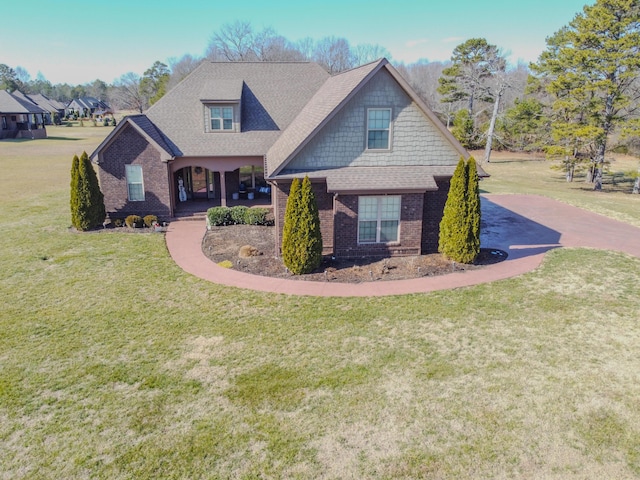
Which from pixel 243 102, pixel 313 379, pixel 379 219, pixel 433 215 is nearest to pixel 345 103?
pixel 379 219

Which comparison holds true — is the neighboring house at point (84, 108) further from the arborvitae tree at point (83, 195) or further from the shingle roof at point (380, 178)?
the shingle roof at point (380, 178)

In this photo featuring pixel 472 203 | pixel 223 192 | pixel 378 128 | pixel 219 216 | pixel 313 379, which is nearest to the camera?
pixel 313 379

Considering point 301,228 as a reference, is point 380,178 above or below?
above

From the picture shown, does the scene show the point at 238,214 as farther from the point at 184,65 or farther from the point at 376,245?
the point at 184,65

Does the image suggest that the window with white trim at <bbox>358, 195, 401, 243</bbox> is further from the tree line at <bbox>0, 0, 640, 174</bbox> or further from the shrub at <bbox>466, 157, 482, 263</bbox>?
the tree line at <bbox>0, 0, 640, 174</bbox>

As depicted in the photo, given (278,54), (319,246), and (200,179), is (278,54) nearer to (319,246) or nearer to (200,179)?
(200,179)

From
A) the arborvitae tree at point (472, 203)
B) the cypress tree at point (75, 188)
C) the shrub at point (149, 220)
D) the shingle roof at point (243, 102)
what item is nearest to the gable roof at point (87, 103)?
the shingle roof at point (243, 102)

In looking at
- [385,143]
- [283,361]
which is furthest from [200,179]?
[283,361]

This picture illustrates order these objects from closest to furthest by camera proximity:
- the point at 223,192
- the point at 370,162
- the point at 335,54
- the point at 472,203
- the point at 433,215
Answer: the point at 472,203
the point at 370,162
the point at 433,215
the point at 223,192
the point at 335,54
